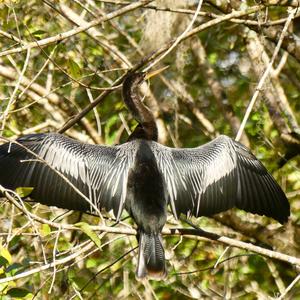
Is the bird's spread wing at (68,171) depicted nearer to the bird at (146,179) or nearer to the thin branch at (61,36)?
the bird at (146,179)

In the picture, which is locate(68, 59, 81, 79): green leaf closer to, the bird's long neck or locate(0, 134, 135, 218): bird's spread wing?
locate(0, 134, 135, 218): bird's spread wing

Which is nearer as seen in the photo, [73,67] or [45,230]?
[45,230]

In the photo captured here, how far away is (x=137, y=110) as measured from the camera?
559 centimetres

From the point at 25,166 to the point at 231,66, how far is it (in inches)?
133

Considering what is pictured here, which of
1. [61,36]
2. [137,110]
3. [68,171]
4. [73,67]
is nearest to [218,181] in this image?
[137,110]

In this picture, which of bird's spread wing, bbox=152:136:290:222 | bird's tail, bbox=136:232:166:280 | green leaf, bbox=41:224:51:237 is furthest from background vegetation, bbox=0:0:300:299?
green leaf, bbox=41:224:51:237

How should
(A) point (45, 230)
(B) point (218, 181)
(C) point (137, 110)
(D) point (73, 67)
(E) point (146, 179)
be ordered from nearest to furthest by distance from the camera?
(A) point (45, 230) < (E) point (146, 179) < (D) point (73, 67) < (B) point (218, 181) < (C) point (137, 110)

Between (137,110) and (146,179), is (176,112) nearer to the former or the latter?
(137,110)

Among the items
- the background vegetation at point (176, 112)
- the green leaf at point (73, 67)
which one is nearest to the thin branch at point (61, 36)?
the green leaf at point (73, 67)

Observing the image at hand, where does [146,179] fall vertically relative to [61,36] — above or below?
below

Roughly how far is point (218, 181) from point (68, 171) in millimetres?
1056

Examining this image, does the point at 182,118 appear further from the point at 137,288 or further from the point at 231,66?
the point at 137,288

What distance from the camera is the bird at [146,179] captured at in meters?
4.75

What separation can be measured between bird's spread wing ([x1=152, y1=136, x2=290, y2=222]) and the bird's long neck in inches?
8.8
